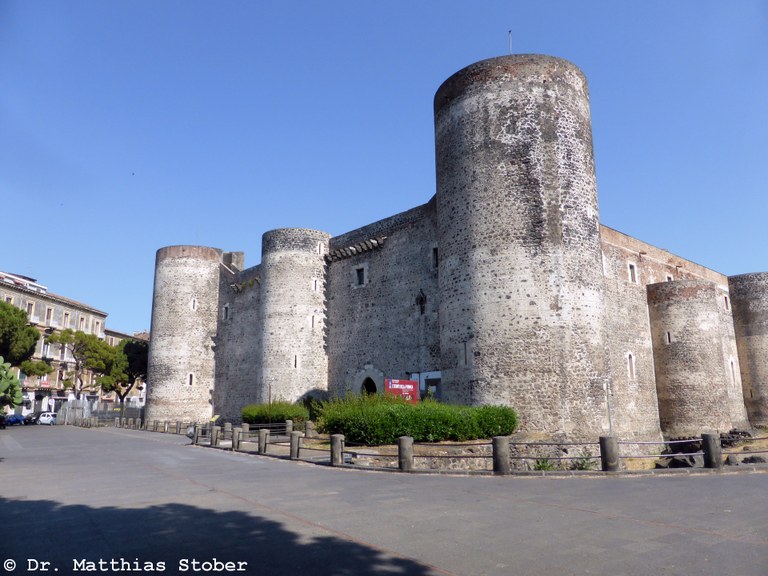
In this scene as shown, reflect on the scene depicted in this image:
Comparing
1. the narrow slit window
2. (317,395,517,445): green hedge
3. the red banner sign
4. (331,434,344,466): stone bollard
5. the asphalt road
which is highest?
the narrow slit window

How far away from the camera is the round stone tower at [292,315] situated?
2872cm

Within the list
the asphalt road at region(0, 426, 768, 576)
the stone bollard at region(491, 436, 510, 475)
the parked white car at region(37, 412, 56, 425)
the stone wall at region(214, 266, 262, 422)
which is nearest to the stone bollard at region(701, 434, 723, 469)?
the asphalt road at region(0, 426, 768, 576)

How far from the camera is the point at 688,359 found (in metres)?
25.4

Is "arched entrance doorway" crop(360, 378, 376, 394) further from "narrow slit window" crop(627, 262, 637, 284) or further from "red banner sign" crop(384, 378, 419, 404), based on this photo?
"narrow slit window" crop(627, 262, 637, 284)

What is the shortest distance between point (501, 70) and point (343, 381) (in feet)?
54.0

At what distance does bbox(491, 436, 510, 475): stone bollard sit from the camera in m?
11.4

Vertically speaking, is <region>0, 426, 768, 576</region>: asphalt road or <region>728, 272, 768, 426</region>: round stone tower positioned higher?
<region>728, 272, 768, 426</region>: round stone tower

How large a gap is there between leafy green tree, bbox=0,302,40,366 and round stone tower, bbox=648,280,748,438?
40.1 m

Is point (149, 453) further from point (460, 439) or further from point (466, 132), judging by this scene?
point (466, 132)

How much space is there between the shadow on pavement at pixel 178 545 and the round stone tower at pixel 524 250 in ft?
39.5

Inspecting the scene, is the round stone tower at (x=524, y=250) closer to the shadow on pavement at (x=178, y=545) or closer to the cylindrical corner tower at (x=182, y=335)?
the shadow on pavement at (x=178, y=545)

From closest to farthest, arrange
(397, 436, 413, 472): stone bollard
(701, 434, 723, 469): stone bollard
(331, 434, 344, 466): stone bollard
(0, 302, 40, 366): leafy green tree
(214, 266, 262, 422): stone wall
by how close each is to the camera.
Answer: (701, 434, 723, 469): stone bollard
(397, 436, 413, 472): stone bollard
(331, 434, 344, 466): stone bollard
(214, 266, 262, 422): stone wall
(0, 302, 40, 366): leafy green tree

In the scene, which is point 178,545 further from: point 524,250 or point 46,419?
point 46,419

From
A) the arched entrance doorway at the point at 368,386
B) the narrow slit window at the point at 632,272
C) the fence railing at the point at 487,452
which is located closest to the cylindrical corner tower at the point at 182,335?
the fence railing at the point at 487,452
